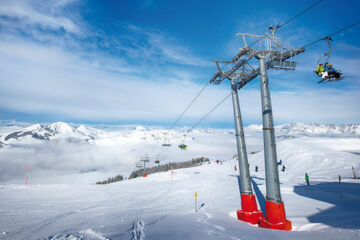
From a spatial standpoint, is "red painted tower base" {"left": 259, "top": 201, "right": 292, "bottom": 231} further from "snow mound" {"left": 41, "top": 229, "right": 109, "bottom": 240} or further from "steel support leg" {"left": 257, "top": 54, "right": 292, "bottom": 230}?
"snow mound" {"left": 41, "top": 229, "right": 109, "bottom": 240}

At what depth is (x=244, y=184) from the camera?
392 inches

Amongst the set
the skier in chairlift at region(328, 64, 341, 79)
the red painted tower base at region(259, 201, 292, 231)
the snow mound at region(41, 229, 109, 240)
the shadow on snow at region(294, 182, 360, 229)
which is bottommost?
the shadow on snow at region(294, 182, 360, 229)

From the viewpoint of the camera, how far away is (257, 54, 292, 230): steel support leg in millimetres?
7539

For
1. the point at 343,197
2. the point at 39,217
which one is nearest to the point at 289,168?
the point at 343,197

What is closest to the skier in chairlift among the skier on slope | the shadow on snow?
the skier on slope

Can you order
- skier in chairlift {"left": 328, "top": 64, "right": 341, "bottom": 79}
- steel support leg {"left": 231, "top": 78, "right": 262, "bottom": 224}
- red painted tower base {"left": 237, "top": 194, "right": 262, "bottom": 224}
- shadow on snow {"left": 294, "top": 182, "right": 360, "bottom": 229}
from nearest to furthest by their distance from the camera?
skier in chairlift {"left": 328, "top": 64, "right": 341, "bottom": 79}
shadow on snow {"left": 294, "top": 182, "right": 360, "bottom": 229}
red painted tower base {"left": 237, "top": 194, "right": 262, "bottom": 224}
steel support leg {"left": 231, "top": 78, "right": 262, "bottom": 224}

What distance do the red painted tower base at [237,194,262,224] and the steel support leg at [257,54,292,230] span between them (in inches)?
55.3

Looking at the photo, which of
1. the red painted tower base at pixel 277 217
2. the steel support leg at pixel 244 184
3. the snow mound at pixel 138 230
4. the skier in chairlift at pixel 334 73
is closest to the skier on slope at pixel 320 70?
the skier in chairlift at pixel 334 73

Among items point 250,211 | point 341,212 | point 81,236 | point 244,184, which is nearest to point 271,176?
point 244,184

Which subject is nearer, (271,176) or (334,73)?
(334,73)

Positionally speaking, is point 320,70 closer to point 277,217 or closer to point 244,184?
point 277,217

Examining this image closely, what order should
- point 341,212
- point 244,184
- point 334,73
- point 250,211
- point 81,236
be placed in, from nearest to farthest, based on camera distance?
1. point 334,73
2. point 81,236
3. point 250,211
4. point 244,184
5. point 341,212

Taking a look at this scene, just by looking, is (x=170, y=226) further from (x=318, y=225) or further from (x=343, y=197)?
(x=343, y=197)

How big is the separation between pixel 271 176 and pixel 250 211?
300 cm
